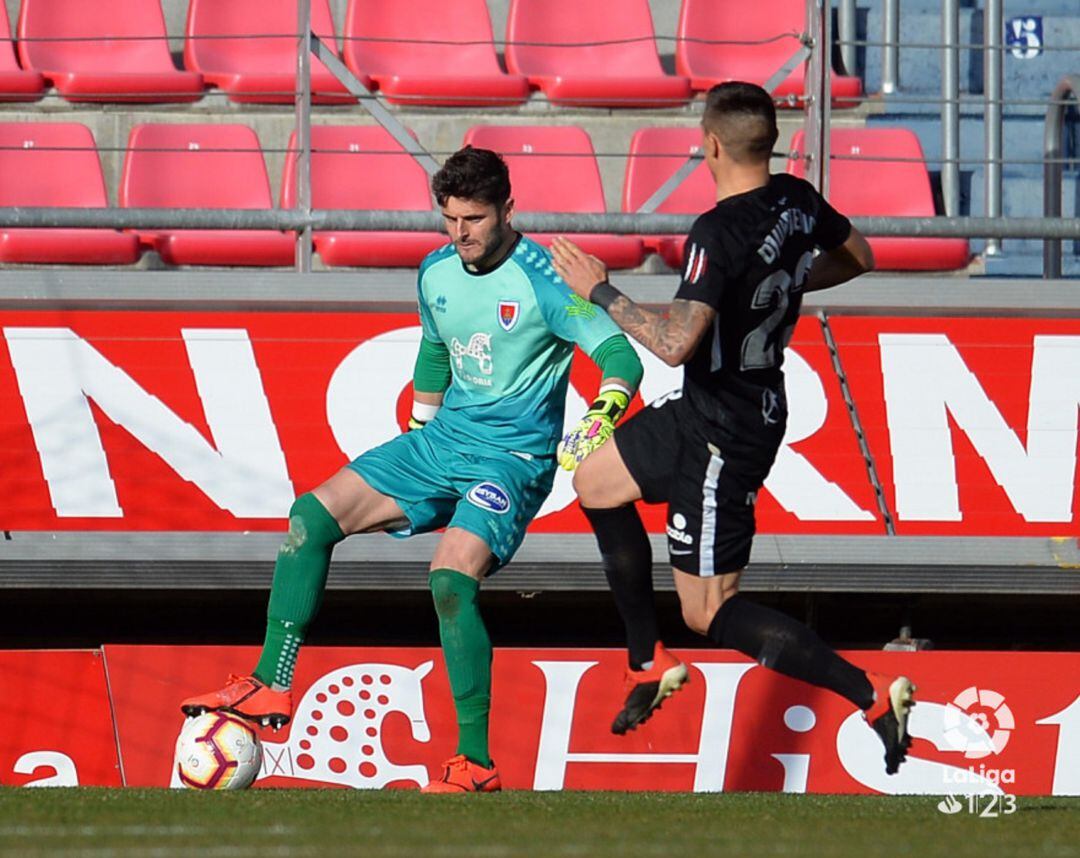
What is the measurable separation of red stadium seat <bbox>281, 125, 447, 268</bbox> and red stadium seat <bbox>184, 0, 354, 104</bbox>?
0.46 meters

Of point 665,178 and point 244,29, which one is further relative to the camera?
point 244,29

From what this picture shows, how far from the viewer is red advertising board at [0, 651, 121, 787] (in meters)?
7.18

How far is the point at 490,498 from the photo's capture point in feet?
18.4

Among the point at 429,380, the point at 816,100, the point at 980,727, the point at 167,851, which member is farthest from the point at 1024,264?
the point at 167,851

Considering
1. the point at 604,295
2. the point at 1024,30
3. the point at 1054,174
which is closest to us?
the point at 604,295

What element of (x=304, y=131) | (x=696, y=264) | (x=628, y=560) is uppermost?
(x=304, y=131)

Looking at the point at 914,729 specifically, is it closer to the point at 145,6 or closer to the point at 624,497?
the point at 624,497

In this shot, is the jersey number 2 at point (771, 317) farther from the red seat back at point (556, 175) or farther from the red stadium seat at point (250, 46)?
the red stadium seat at point (250, 46)

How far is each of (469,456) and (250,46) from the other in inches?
235

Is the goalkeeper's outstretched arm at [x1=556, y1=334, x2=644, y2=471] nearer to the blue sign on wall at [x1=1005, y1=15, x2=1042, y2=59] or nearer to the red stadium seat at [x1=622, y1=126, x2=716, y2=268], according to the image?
the red stadium seat at [x1=622, y1=126, x2=716, y2=268]

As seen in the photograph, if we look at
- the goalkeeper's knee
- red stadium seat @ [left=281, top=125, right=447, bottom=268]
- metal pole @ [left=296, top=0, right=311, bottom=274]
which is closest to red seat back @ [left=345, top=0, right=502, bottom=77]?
red stadium seat @ [left=281, top=125, right=447, bottom=268]

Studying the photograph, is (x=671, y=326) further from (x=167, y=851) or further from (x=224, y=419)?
(x=224, y=419)

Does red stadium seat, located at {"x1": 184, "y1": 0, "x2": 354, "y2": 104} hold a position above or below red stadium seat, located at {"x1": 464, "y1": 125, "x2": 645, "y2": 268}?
above

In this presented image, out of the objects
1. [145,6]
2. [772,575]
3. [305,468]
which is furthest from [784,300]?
[145,6]
